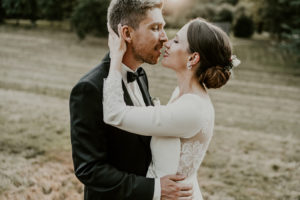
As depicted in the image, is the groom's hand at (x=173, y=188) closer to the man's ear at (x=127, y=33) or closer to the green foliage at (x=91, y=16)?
the man's ear at (x=127, y=33)

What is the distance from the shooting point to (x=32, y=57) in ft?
52.9

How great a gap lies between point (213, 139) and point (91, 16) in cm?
1659

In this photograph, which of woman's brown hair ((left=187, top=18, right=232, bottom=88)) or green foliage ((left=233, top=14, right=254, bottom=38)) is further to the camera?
green foliage ((left=233, top=14, right=254, bottom=38))

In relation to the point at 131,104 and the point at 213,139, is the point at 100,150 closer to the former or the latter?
the point at 131,104

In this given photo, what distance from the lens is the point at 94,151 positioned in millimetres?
1864

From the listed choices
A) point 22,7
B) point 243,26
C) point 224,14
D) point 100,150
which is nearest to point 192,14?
point 224,14

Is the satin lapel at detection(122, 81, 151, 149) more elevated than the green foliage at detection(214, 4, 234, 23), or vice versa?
the satin lapel at detection(122, 81, 151, 149)

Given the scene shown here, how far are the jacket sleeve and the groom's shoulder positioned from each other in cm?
3

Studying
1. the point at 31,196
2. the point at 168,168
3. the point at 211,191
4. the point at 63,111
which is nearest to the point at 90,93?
the point at 168,168

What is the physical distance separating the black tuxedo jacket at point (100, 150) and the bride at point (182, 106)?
0.09m

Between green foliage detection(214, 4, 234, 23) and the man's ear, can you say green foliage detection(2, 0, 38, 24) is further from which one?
the man's ear

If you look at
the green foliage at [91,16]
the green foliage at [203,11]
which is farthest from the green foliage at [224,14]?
the green foliage at [91,16]

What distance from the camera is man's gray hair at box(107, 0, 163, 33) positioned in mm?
2137

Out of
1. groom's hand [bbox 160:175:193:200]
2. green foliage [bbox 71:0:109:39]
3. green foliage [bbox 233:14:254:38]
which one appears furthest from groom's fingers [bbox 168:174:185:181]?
green foliage [bbox 233:14:254:38]
